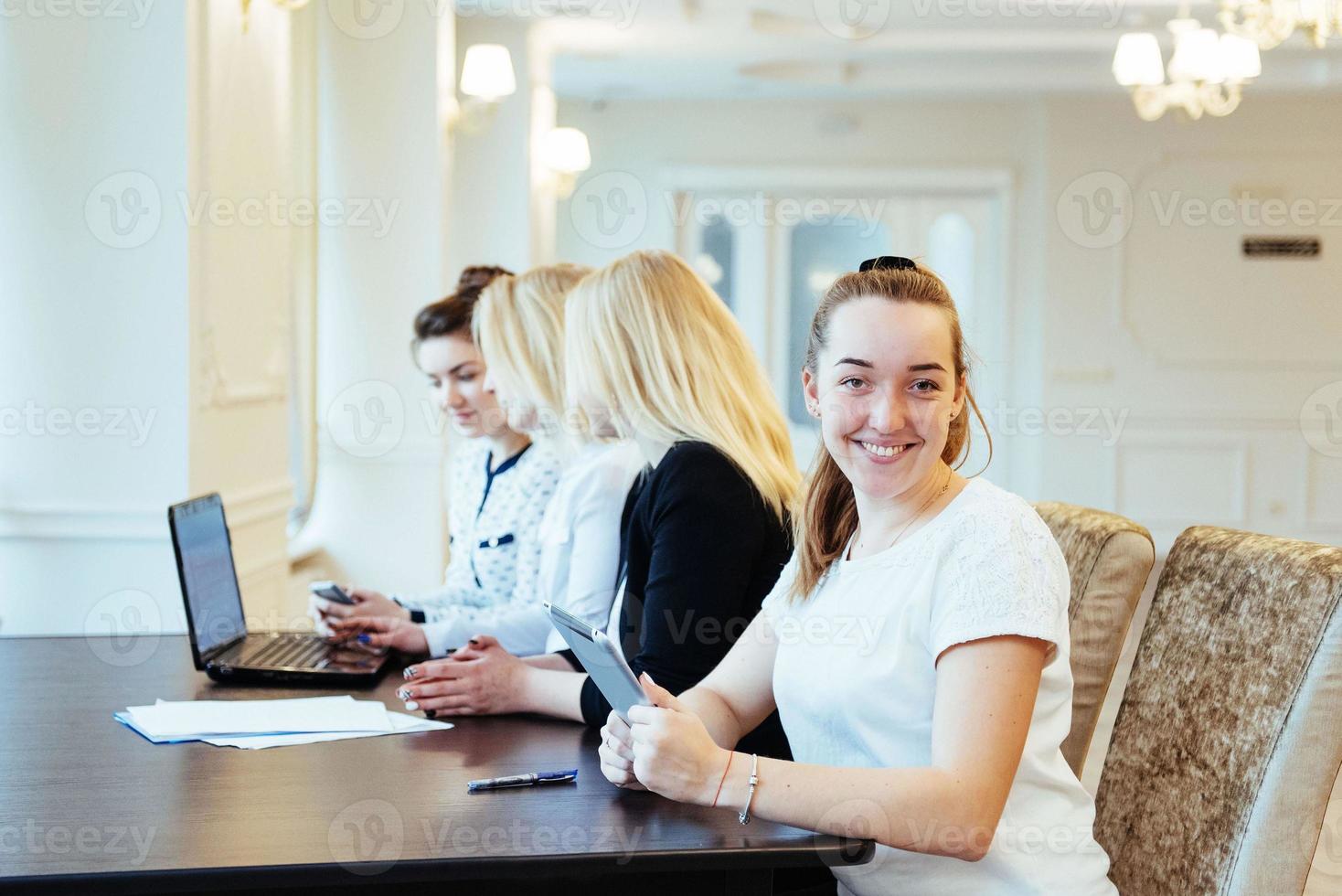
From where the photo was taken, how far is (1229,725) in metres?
1.50

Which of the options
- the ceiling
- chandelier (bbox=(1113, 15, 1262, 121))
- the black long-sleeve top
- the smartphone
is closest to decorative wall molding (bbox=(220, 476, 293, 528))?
the smartphone

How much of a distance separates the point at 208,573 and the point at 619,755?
948 millimetres

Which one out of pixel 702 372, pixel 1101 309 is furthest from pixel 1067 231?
pixel 702 372

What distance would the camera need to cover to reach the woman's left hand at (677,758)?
1.33m

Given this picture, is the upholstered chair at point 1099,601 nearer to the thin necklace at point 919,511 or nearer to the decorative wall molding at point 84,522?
the thin necklace at point 919,511

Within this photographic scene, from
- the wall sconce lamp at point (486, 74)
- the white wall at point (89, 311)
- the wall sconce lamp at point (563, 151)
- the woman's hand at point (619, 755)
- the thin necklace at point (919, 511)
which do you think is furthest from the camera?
the wall sconce lamp at point (563, 151)

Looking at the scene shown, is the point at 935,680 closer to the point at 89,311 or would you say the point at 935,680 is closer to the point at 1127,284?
the point at 89,311

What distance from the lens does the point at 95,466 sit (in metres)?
2.69

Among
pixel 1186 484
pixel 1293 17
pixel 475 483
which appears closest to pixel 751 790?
pixel 475 483

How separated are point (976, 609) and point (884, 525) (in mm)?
226

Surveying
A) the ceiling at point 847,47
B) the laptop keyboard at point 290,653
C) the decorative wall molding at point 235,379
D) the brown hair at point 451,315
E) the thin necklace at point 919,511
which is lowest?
the laptop keyboard at point 290,653

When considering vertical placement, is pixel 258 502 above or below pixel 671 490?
below

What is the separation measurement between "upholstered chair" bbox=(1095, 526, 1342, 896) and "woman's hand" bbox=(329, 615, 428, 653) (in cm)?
103

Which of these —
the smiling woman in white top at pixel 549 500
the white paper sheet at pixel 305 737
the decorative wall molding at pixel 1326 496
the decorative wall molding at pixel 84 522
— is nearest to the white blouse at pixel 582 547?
the smiling woman in white top at pixel 549 500
